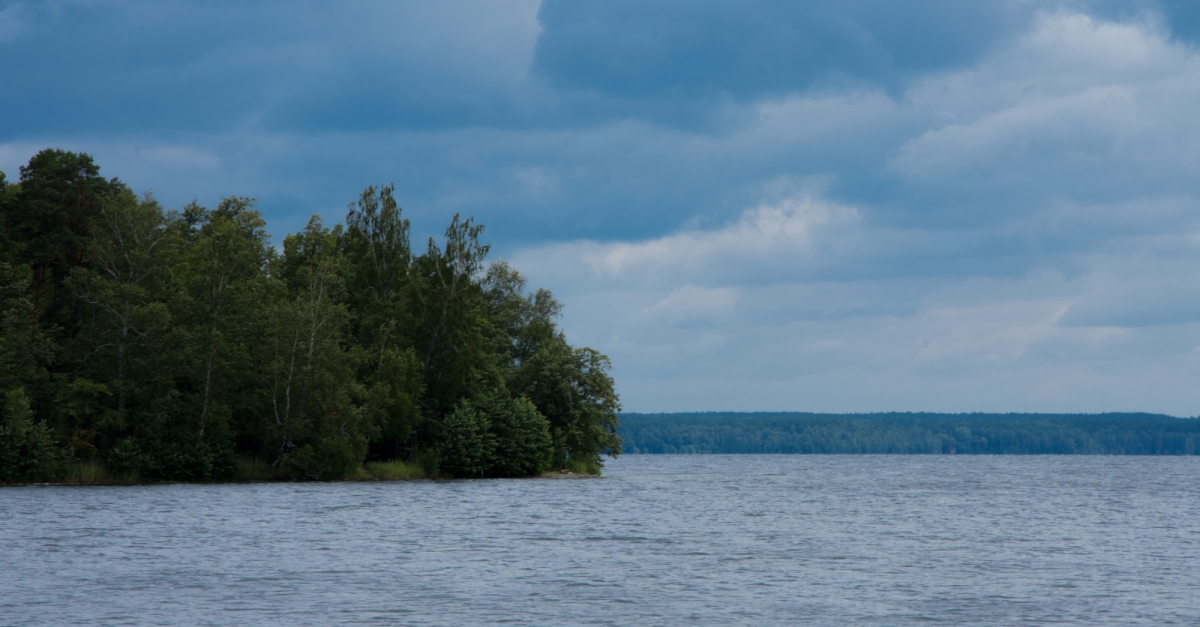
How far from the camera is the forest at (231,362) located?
8000 cm

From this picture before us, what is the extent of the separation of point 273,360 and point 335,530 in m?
37.5

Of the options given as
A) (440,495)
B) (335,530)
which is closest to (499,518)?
(335,530)

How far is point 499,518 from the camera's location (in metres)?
59.2

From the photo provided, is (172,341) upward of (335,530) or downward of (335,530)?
upward

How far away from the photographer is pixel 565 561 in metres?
40.8

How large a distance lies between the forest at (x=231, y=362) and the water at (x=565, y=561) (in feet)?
24.9

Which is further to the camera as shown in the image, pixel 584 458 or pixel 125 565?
pixel 584 458

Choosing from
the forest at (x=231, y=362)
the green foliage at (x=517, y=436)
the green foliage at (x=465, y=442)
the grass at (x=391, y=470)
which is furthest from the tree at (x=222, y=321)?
the green foliage at (x=517, y=436)

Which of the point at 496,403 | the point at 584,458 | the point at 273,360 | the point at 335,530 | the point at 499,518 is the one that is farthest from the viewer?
the point at 584,458

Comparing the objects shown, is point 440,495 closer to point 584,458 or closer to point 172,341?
point 172,341

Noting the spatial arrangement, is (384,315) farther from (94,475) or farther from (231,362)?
(94,475)

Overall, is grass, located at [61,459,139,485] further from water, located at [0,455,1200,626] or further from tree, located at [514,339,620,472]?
tree, located at [514,339,620,472]

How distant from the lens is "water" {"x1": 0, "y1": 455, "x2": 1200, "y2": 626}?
1142 inches

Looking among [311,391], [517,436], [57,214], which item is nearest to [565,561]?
[311,391]
